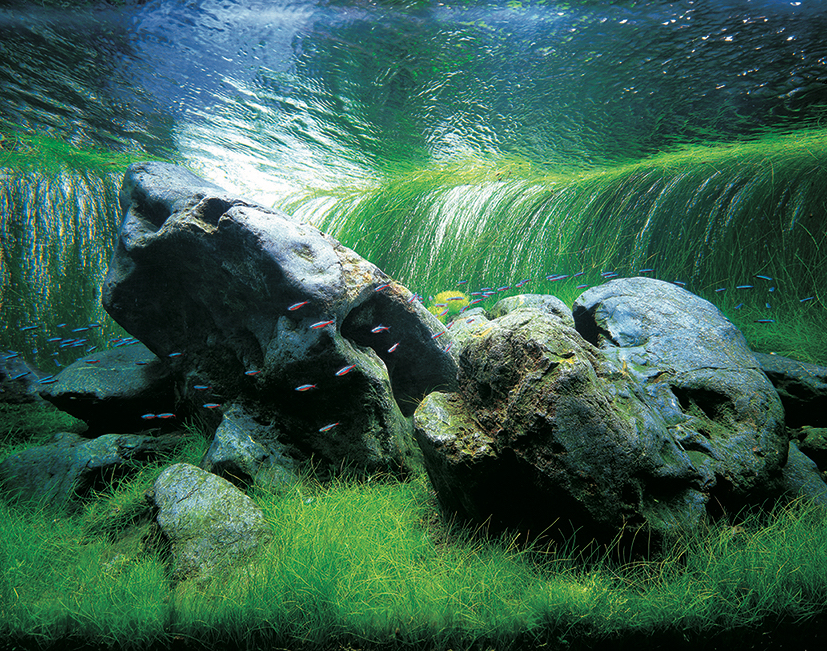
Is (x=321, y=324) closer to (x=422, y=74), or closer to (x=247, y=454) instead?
(x=247, y=454)

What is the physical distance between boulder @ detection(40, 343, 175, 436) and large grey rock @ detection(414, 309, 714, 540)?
3.20 m

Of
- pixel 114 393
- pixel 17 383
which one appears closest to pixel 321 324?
pixel 114 393

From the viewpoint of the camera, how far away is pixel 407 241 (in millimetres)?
8938

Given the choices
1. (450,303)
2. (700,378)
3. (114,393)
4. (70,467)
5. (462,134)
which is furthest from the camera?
(462,134)

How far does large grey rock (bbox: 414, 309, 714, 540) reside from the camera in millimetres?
1836

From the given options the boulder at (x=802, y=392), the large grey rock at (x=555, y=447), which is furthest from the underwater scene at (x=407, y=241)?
the large grey rock at (x=555, y=447)

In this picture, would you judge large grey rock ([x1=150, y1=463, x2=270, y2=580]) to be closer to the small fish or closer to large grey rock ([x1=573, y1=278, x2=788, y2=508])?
the small fish

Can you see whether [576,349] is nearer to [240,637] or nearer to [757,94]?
[240,637]

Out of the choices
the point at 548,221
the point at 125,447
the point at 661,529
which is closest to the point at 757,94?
the point at 548,221

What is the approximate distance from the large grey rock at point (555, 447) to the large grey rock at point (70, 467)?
2.79m

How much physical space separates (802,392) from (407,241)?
23.5ft

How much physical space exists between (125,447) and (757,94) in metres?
8.77

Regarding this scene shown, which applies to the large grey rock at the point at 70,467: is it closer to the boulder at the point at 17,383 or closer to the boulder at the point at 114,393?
the boulder at the point at 114,393

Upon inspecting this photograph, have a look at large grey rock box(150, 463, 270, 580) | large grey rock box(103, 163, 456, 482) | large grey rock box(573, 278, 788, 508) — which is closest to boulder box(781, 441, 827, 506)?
large grey rock box(573, 278, 788, 508)
